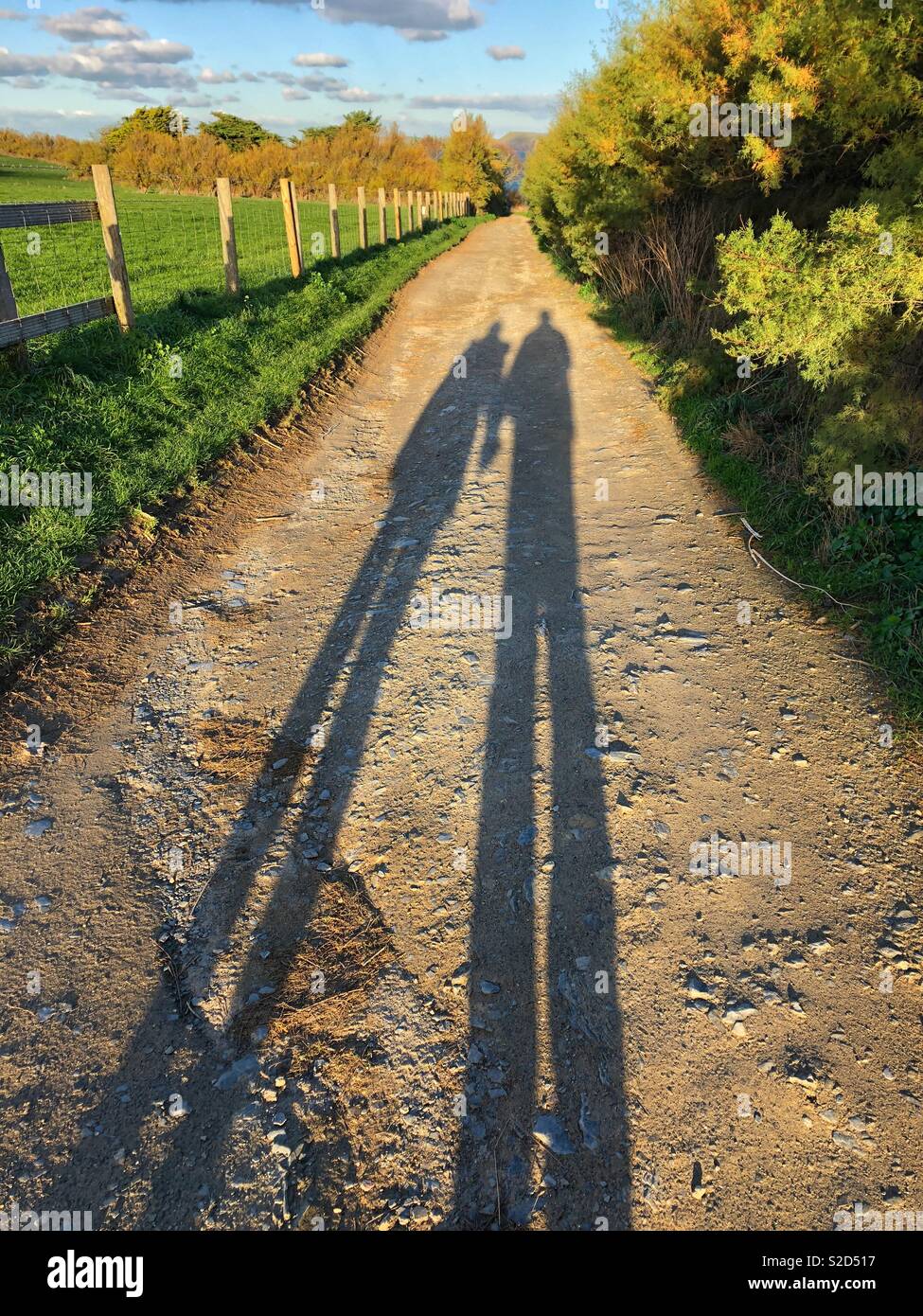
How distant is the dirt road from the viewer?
7.29 ft

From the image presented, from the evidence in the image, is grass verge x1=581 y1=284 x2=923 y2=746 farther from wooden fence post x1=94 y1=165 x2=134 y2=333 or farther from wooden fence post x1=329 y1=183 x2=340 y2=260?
wooden fence post x1=329 y1=183 x2=340 y2=260

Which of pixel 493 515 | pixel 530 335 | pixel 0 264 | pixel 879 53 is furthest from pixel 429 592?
pixel 530 335

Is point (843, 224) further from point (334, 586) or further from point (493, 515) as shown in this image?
point (334, 586)

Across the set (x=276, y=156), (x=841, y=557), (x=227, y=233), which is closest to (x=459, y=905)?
(x=841, y=557)

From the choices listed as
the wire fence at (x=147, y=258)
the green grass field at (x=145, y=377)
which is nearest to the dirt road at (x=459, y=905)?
the green grass field at (x=145, y=377)

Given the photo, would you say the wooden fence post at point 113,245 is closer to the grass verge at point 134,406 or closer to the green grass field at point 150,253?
the grass verge at point 134,406

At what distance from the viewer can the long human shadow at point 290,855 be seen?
2.22m

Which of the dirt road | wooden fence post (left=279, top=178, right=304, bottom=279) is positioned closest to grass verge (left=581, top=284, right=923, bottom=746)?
the dirt road

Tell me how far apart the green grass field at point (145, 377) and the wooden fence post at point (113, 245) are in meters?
0.19

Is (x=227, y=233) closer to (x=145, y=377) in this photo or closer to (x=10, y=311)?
(x=145, y=377)

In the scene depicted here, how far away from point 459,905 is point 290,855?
79cm

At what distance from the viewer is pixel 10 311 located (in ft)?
19.5

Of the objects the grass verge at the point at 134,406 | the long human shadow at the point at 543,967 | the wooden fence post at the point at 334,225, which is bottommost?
the long human shadow at the point at 543,967
